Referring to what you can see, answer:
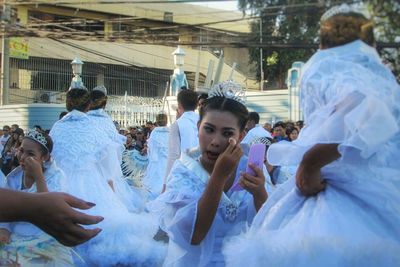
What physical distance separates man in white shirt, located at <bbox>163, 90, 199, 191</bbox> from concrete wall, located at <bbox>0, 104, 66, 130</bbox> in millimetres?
15057

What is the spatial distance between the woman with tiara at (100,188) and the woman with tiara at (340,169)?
2.91 meters

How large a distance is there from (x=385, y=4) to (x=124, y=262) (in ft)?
11.9

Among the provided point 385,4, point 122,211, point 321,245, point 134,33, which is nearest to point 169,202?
point 321,245

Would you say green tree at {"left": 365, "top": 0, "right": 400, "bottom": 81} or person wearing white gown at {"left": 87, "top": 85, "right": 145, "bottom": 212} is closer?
green tree at {"left": 365, "top": 0, "right": 400, "bottom": 81}

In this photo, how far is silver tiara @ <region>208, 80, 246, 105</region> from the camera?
3629mm

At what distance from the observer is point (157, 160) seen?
34.0 ft

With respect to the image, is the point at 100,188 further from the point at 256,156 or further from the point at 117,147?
the point at 256,156

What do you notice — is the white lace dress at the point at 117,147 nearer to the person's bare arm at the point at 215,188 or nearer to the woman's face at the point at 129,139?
the person's bare arm at the point at 215,188

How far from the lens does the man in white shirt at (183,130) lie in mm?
6719

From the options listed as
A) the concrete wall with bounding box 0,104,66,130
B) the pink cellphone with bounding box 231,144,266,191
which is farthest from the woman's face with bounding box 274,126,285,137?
the concrete wall with bounding box 0,104,66,130

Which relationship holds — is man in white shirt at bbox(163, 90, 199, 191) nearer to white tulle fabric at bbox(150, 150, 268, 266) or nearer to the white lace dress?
the white lace dress

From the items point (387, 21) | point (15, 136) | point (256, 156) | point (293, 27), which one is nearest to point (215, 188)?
point (256, 156)

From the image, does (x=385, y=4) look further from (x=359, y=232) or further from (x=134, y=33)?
(x=134, y=33)

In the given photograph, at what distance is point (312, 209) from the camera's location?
111 inches
